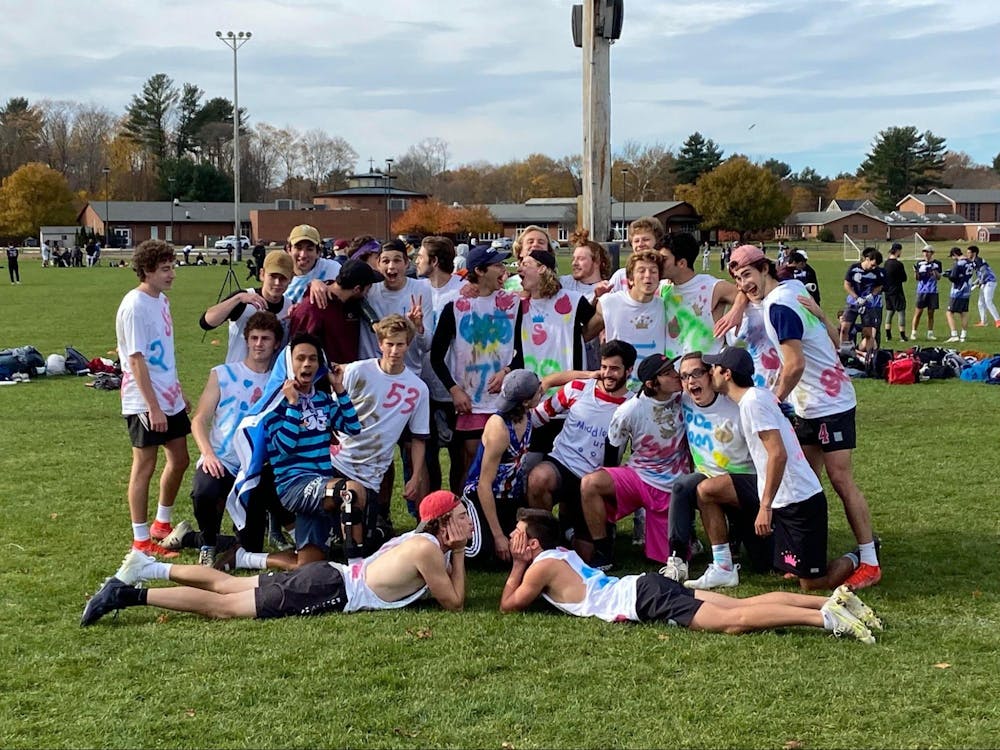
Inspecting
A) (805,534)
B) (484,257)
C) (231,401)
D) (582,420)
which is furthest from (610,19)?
(805,534)

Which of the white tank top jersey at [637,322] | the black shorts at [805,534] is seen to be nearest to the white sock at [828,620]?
the black shorts at [805,534]

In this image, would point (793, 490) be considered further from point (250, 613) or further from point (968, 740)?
point (250, 613)

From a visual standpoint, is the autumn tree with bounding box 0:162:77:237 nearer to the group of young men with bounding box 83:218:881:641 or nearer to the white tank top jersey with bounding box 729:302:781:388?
the group of young men with bounding box 83:218:881:641

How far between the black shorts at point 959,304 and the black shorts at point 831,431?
45.3 feet

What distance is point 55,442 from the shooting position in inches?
411

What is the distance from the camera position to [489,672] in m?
4.72

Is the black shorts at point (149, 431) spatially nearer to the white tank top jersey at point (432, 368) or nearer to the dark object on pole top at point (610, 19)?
the white tank top jersey at point (432, 368)

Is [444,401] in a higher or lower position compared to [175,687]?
higher

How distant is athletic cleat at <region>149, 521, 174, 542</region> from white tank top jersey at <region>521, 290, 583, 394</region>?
8.77 ft

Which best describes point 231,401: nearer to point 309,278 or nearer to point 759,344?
point 309,278

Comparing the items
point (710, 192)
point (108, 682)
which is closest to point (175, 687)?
point (108, 682)

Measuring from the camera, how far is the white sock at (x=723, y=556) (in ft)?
19.9

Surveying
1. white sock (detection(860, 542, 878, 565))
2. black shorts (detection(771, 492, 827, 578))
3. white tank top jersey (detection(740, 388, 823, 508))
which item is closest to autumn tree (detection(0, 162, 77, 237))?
white tank top jersey (detection(740, 388, 823, 508))

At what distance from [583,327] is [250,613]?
9.52 ft
